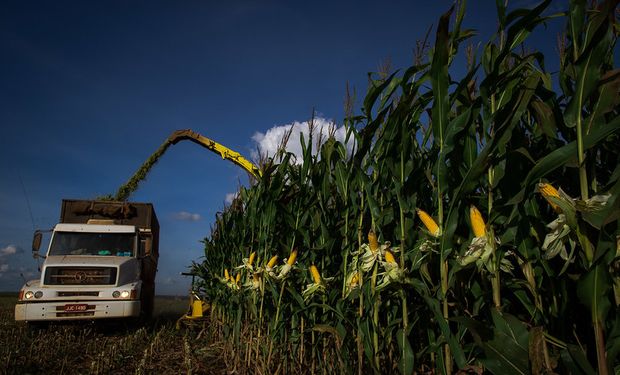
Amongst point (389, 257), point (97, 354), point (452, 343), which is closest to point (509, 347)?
point (452, 343)

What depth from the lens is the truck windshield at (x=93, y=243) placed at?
975 centimetres

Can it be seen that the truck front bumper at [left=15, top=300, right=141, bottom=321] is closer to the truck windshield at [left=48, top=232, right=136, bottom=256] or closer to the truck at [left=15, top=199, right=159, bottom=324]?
the truck at [left=15, top=199, right=159, bottom=324]

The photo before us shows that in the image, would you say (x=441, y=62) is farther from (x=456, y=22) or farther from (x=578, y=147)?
(x=578, y=147)

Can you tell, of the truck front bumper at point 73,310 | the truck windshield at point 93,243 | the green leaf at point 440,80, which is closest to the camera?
the green leaf at point 440,80

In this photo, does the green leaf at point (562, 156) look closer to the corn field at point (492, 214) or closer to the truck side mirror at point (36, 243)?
the corn field at point (492, 214)

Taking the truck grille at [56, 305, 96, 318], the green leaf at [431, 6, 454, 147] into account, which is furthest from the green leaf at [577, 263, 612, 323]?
the truck grille at [56, 305, 96, 318]

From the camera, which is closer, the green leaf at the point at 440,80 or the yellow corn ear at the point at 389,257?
the green leaf at the point at 440,80

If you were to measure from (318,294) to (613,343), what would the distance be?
243 centimetres

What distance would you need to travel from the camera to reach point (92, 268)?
898 centimetres

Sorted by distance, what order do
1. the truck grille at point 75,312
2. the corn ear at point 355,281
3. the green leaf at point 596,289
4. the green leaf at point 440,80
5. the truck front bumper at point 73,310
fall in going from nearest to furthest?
the green leaf at point 596,289
the green leaf at point 440,80
the corn ear at point 355,281
the truck front bumper at point 73,310
the truck grille at point 75,312

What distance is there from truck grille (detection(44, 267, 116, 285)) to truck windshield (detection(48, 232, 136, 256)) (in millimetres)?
896

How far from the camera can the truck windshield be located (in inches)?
384

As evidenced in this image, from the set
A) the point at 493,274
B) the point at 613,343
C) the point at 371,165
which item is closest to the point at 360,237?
the point at 371,165

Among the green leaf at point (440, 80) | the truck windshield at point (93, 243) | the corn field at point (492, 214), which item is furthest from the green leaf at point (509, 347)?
the truck windshield at point (93, 243)
